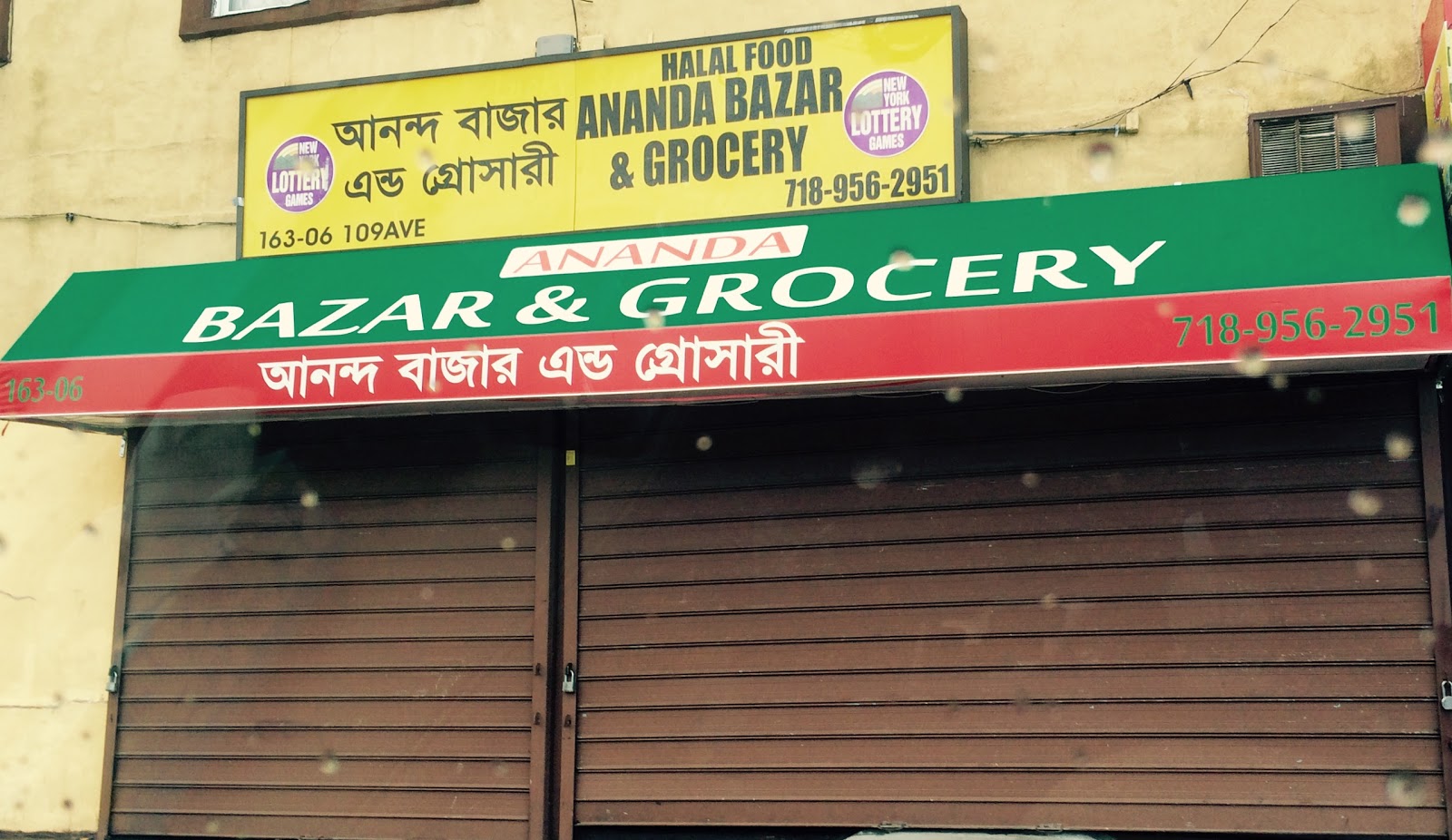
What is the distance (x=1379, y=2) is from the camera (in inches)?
303

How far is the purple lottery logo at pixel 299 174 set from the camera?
30.2 ft

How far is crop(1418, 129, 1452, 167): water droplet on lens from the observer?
683 centimetres

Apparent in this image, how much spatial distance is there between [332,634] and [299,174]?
9.57ft

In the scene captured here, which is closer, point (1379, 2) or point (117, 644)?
point (1379, 2)

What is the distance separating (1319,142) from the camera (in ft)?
25.0

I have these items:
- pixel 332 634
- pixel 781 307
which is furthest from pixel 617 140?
pixel 332 634

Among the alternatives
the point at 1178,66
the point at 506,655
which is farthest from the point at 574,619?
the point at 1178,66

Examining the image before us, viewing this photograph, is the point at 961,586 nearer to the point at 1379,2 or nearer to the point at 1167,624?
the point at 1167,624

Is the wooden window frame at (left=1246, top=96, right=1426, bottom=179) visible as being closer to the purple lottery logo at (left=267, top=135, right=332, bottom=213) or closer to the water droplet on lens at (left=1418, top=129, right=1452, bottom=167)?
the water droplet on lens at (left=1418, top=129, right=1452, bottom=167)

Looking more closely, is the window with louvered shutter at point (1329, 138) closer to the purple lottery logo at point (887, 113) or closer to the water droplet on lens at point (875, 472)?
the purple lottery logo at point (887, 113)

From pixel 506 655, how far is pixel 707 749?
4.31ft

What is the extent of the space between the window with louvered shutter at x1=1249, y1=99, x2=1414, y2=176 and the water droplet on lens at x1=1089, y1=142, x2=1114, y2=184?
2.42 feet

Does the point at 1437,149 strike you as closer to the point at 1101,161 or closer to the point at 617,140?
the point at 1101,161

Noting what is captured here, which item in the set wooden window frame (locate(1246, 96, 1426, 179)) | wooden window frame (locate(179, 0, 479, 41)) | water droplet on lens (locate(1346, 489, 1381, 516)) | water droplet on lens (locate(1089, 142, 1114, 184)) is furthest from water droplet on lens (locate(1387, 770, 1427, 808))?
wooden window frame (locate(179, 0, 479, 41))
